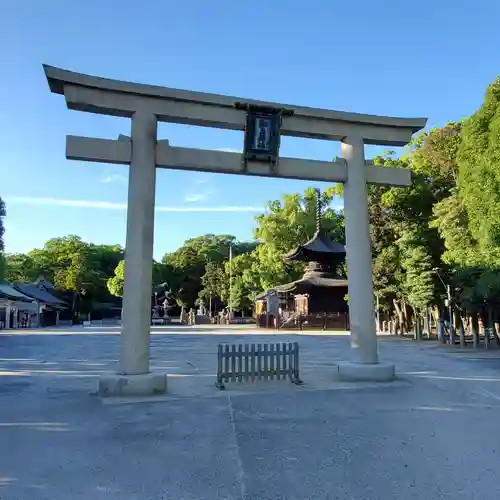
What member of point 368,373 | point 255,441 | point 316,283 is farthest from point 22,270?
Result: point 255,441

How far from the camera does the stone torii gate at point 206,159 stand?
27.4 feet

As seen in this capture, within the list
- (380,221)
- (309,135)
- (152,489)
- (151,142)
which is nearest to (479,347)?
(380,221)

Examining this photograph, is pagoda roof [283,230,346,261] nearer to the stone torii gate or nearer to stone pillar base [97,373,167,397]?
the stone torii gate

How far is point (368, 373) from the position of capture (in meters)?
9.38

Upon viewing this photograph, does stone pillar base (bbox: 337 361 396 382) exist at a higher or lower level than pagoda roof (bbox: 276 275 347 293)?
lower

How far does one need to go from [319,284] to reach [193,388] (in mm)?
27770

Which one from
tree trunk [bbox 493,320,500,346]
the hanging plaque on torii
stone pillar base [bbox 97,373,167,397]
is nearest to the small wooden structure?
tree trunk [bbox 493,320,500,346]

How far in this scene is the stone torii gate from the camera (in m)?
8.35

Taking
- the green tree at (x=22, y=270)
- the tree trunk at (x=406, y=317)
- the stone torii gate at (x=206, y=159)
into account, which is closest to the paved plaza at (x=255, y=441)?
the stone torii gate at (x=206, y=159)

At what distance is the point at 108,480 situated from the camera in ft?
13.5

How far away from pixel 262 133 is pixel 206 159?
1299 mm

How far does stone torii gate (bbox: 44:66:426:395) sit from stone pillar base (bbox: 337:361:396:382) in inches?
0.8

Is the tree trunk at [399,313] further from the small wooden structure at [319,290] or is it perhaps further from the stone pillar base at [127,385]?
the stone pillar base at [127,385]

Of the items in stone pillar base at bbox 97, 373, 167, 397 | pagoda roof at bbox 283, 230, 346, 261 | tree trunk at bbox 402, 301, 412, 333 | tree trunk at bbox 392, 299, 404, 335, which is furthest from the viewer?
pagoda roof at bbox 283, 230, 346, 261
